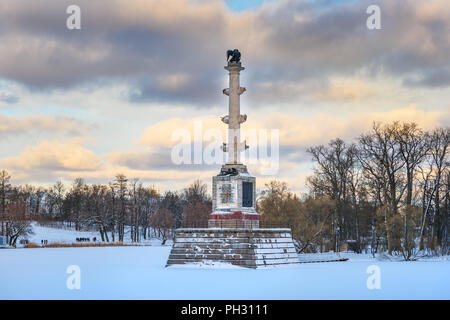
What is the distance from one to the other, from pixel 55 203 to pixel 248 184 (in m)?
85.7

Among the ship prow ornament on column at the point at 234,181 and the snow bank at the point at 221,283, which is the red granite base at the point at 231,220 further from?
the snow bank at the point at 221,283

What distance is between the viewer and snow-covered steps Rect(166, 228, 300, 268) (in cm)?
3538

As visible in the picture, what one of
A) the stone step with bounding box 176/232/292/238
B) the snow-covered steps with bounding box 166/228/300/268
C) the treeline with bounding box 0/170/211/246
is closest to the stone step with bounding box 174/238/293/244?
the snow-covered steps with bounding box 166/228/300/268

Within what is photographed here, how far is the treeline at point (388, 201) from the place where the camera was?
48812 mm

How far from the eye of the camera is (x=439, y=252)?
1993 inches

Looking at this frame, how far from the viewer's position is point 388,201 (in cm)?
5422

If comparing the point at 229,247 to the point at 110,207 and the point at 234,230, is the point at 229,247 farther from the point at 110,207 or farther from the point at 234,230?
the point at 110,207

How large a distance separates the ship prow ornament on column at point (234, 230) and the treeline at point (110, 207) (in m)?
38.7

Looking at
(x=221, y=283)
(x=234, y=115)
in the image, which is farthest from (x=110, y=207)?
(x=221, y=283)

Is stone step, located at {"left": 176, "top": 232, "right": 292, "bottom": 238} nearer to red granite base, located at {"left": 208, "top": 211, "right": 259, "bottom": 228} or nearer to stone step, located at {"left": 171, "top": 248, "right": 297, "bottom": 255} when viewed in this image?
stone step, located at {"left": 171, "top": 248, "right": 297, "bottom": 255}

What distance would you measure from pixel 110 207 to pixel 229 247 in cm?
6544

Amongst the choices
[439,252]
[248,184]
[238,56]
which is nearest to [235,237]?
[248,184]

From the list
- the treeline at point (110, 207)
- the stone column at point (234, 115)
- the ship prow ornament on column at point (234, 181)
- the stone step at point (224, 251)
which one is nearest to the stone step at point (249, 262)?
the stone step at point (224, 251)
